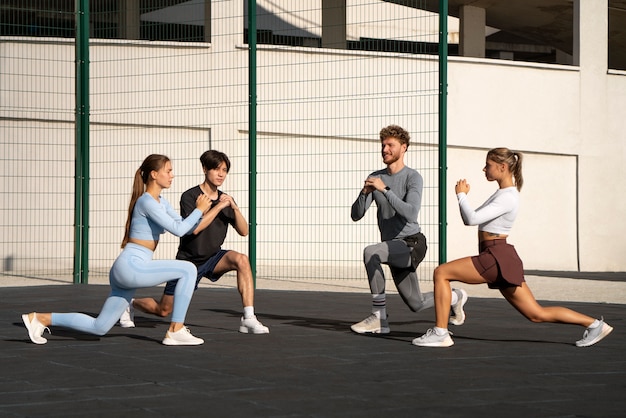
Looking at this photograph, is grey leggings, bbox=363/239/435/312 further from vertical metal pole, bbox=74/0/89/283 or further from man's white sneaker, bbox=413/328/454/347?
vertical metal pole, bbox=74/0/89/283

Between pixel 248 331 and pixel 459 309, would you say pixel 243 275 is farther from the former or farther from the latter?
pixel 459 309

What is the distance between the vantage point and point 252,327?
894 cm

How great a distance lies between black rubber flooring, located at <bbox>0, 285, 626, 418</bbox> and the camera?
564 cm

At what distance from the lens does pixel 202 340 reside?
8305 millimetres

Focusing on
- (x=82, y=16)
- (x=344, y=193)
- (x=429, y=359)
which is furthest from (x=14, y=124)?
(x=429, y=359)

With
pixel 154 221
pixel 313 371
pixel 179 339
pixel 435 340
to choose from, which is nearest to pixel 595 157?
pixel 435 340

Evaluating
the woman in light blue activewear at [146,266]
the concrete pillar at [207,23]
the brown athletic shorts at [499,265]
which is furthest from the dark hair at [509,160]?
the concrete pillar at [207,23]

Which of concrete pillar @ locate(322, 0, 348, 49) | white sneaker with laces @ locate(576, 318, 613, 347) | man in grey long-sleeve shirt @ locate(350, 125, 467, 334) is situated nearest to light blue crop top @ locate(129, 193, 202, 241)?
man in grey long-sleeve shirt @ locate(350, 125, 467, 334)

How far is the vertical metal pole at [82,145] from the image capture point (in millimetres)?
14453

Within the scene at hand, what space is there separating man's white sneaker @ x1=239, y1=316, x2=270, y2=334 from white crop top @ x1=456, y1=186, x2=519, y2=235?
201cm

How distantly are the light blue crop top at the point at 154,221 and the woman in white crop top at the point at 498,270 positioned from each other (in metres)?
1.85

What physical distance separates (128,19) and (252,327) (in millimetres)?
10336

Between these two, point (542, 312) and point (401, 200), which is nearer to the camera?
point (542, 312)

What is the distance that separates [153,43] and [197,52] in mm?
789
